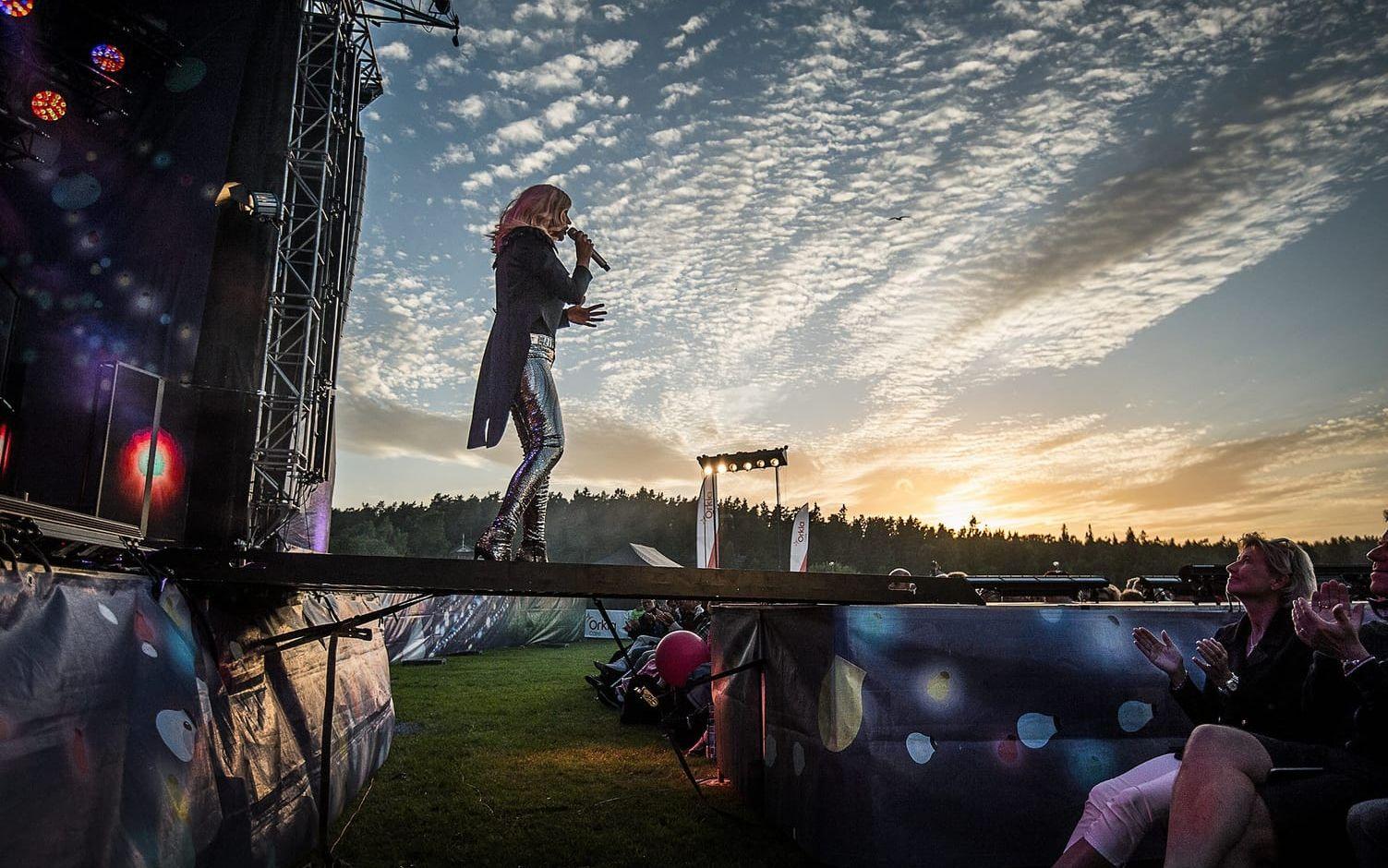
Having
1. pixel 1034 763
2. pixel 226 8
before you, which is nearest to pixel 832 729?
pixel 1034 763

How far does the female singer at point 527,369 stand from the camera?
4.21 metres

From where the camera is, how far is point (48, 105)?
691cm

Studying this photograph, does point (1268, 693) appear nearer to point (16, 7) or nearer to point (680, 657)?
point (680, 657)

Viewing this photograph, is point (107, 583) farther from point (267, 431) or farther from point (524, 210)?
point (267, 431)

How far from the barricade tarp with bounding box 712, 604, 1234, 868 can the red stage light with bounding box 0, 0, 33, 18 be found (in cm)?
909

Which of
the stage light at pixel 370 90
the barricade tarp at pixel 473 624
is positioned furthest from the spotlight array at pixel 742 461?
the stage light at pixel 370 90

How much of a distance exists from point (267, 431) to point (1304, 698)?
7.80 meters

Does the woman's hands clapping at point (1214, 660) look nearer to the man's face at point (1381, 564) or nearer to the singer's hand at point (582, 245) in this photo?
the man's face at point (1381, 564)

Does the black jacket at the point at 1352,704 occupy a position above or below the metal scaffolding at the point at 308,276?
below

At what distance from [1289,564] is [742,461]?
15.6 metres

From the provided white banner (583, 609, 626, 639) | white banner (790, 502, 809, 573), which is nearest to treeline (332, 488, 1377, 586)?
white banner (583, 609, 626, 639)

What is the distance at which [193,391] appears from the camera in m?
5.74

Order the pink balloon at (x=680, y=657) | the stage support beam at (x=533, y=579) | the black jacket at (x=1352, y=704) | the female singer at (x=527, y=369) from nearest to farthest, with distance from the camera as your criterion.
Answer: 1. the black jacket at (x=1352, y=704)
2. the stage support beam at (x=533, y=579)
3. the female singer at (x=527, y=369)
4. the pink balloon at (x=680, y=657)

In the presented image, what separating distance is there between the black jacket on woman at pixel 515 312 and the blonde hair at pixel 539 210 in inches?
3.2
